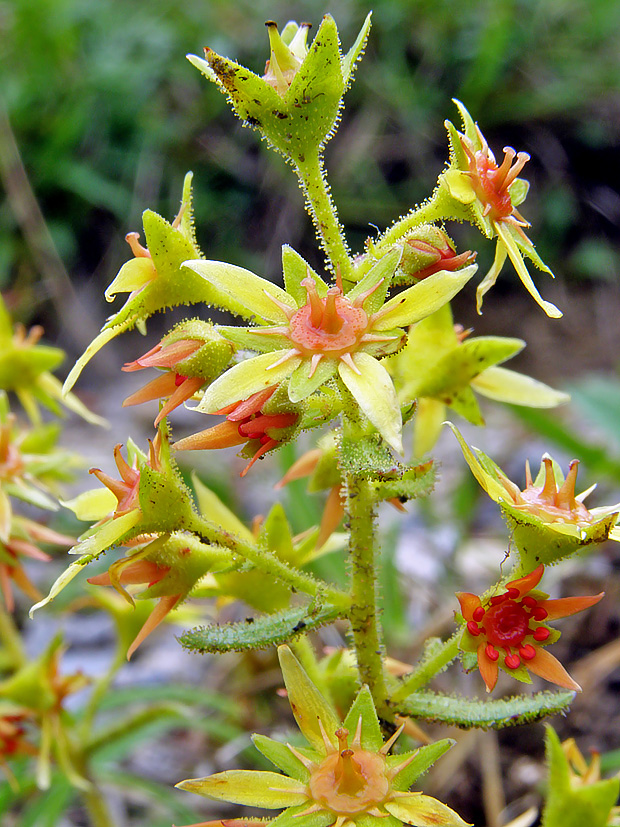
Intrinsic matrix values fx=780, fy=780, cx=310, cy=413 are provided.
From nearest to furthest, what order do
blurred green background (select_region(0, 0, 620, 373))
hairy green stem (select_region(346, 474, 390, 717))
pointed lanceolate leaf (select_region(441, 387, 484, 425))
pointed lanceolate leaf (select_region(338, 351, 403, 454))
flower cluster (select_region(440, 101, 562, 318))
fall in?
pointed lanceolate leaf (select_region(338, 351, 403, 454)) → flower cluster (select_region(440, 101, 562, 318)) → hairy green stem (select_region(346, 474, 390, 717)) → pointed lanceolate leaf (select_region(441, 387, 484, 425)) → blurred green background (select_region(0, 0, 620, 373))

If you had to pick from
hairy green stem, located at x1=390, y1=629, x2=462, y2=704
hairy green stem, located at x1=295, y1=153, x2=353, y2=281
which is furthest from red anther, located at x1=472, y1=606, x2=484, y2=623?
hairy green stem, located at x1=295, y1=153, x2=353, y2=281

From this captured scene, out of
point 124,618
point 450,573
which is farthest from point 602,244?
point 124,618

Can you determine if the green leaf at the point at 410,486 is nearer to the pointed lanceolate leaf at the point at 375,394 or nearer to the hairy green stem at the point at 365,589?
the hairy green stem at the point at 365,589

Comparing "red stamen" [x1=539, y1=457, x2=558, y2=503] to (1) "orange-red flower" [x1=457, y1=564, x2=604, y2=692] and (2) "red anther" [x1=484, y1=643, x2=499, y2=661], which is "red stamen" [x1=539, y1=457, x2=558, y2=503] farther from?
(2) "red anther" [x1=484, y1=643, x2=499, y2=661]

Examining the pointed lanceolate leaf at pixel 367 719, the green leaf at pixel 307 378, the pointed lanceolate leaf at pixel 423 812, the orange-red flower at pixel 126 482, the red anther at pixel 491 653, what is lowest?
the pointed lanceolate leaf at pixel 423 812

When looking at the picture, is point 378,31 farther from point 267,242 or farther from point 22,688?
point 22,688

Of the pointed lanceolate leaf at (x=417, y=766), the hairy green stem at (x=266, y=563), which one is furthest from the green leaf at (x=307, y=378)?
the pointed lanceolate leaf at (x=417, y=766)
